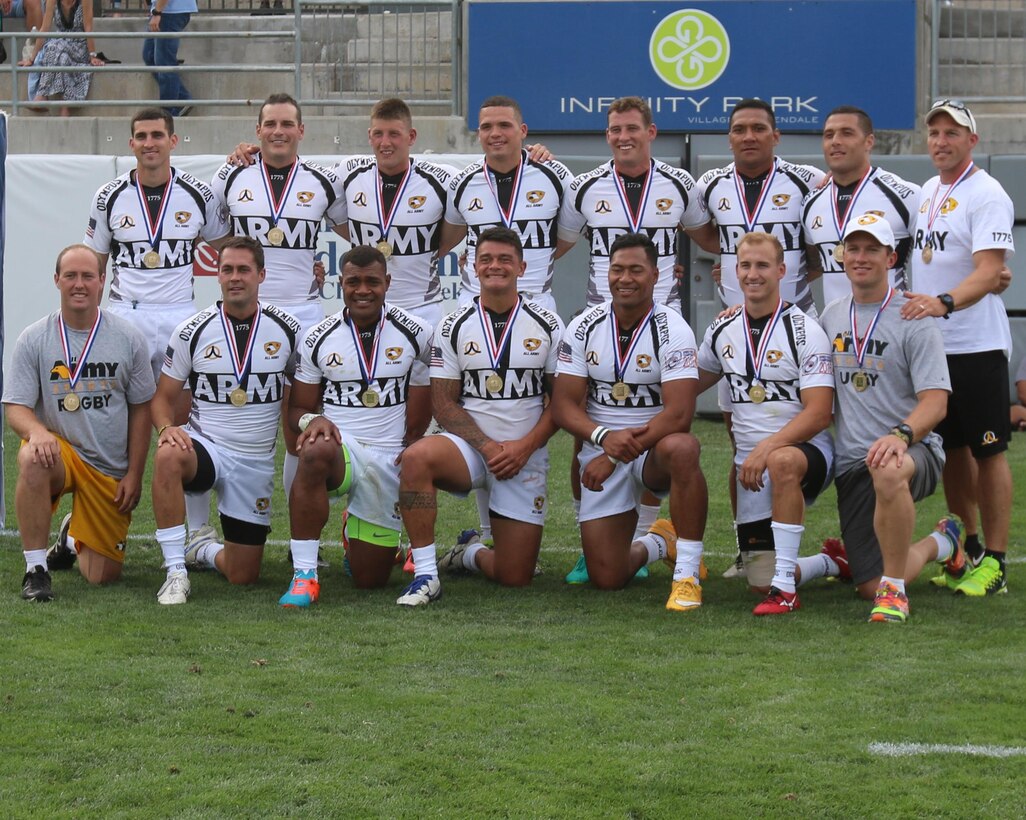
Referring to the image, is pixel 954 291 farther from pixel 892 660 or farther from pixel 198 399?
pixel 198 399

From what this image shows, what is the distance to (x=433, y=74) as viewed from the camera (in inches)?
552

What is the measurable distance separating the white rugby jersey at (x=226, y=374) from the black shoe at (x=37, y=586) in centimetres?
89

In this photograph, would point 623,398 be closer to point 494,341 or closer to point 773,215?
point 494,341

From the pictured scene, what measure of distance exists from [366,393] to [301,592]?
909 millimetres

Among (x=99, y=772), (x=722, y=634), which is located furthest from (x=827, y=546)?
(x=99, y=772)

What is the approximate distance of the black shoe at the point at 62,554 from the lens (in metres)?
6.73

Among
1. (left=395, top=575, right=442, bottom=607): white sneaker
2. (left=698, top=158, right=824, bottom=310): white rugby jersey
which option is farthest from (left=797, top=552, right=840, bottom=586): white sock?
(left=395, top=575, right=442, bottom=607): white sneaker

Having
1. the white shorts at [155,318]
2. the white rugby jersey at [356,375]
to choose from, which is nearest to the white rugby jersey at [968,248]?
the white rugby jersey at [356,375]

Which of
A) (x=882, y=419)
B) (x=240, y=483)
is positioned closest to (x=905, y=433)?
(x=882, y=419)

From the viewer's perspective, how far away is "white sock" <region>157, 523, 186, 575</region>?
6129 millimetres

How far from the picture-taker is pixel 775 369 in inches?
242

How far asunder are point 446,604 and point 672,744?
203 centimetres

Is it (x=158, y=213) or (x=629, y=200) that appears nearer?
(x=629, y=200)

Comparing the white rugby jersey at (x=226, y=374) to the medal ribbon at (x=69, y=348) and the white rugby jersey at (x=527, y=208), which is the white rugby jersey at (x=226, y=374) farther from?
the white rugby jersey at (x=527, y=208)
